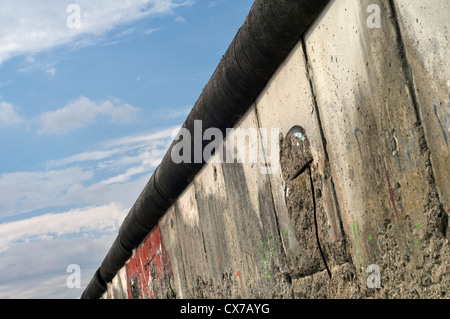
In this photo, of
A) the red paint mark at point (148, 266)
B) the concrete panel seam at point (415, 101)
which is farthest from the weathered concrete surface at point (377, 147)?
the red paint mark at point (148, 266)

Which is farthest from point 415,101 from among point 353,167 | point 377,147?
point 353,167

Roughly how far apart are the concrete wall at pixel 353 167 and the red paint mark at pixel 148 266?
2.37 meters

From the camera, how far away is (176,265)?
19.4 ft

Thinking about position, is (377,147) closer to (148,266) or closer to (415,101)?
(415,101)

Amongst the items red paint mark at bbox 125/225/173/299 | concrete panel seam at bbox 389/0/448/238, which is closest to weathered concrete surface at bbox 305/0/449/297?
concrete panel seam at bbox 389/0/448/238

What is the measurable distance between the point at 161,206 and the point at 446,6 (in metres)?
4.32

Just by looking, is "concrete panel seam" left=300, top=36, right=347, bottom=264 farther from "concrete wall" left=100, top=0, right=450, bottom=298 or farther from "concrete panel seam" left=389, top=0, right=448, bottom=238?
"concrete panel seam" left=389, top=0, right=448, bottom=238

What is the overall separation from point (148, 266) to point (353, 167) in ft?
16.3

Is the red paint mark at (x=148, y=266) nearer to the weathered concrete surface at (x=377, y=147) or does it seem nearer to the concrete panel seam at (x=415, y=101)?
the weathered concrete surface at (x=377, y=147)

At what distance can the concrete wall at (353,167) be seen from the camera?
7.03 feet

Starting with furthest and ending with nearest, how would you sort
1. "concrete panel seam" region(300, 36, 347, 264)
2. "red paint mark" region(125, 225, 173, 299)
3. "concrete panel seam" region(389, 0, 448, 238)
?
"red paint mark" region(125, 225, 173, 299)
"concrete panel seam" region(300, 36, 347, 264)
"concrete panel seam" region(389, 0, 448, 238)

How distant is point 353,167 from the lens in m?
2.63

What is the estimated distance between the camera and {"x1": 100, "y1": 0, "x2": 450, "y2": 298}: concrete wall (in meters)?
2.14

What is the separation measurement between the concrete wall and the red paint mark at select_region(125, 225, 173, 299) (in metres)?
2.37
